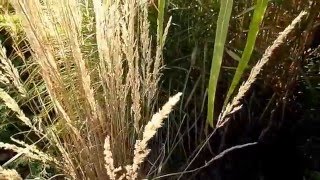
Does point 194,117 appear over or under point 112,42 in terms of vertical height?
under

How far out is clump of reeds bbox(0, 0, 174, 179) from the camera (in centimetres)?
136

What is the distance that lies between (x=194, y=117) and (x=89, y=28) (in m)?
0.42

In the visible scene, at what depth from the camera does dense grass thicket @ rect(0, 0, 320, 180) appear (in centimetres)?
143

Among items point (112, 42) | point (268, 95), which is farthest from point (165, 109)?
point (268, 95)

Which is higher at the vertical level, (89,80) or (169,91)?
(89,80)

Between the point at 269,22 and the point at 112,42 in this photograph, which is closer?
the point at 112,42

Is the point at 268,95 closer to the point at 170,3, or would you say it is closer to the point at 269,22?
the point at 269,22

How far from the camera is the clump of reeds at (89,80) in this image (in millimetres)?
1363

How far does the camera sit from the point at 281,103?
180 cm

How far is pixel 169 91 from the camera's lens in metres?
1.73

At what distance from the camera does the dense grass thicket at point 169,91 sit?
1.43 metres

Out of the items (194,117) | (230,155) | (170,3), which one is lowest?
(230,155)

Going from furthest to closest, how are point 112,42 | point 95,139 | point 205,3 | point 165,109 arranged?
point 205,3, point 95,139, point 112,42, point 165,109

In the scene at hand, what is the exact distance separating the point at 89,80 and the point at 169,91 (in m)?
0.42
